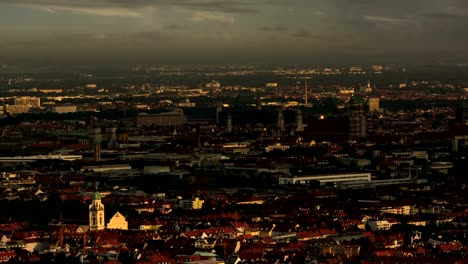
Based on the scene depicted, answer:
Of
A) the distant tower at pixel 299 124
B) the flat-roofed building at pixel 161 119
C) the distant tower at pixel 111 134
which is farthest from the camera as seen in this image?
the flat-roofed building at pixel 161 119

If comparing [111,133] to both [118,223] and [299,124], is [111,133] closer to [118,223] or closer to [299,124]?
[299,124]

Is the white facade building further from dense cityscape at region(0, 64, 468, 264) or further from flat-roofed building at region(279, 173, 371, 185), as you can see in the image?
flat-roofed building at region(279, 173, 371, 185)

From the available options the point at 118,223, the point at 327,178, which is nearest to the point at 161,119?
the point at 327,178

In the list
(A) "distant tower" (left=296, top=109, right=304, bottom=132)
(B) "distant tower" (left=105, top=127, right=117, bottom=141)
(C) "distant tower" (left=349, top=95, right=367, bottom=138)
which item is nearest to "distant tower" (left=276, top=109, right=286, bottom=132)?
(A) "distant tower" (left=296, top=109, right=304, bottom=132)

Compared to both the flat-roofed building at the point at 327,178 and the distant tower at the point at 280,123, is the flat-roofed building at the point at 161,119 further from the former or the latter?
the flat-roofed building at the point at 327,178

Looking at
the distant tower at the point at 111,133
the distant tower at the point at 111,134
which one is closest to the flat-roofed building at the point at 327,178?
the distant tower at the point at 111,134
